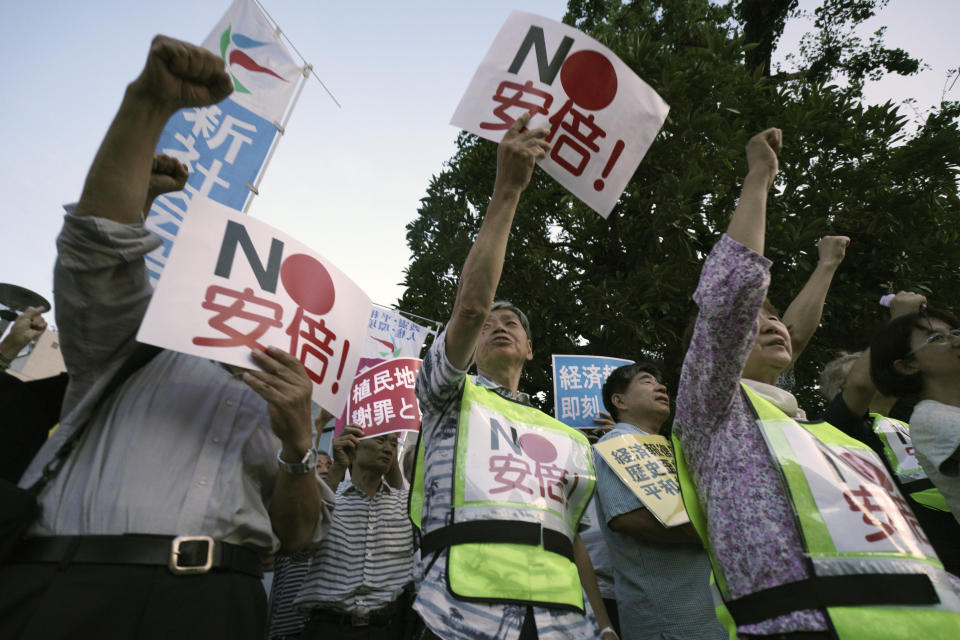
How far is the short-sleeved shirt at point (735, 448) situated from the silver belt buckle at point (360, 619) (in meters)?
2.20

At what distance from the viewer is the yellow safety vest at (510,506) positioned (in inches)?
64.9

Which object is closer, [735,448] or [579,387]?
[735,448]

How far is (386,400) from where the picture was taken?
12.4 feet

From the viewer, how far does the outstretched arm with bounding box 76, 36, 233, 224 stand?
1.33 m

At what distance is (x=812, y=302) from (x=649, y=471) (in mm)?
1041

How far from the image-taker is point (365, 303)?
1941 millimetres

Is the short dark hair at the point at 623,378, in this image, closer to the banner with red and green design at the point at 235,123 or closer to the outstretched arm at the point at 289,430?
the outstretched arm at the point at 289,430

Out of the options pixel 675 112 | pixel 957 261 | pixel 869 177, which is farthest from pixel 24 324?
pixel 957 261

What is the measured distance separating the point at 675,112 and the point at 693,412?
19.3ft

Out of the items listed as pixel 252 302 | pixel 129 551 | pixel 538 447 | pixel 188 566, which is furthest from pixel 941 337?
pixel 129 551

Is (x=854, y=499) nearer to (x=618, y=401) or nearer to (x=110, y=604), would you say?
(x=110, y=604)

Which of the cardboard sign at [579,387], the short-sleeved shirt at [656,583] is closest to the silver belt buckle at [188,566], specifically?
the short-sleeved shirt at [656,583]

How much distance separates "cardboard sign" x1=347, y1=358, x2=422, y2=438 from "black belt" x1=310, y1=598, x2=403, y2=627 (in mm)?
978

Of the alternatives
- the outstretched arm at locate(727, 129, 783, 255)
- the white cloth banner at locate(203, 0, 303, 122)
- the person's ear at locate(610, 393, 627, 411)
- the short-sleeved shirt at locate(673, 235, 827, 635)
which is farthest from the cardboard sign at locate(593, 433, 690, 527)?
the white cloth banner at locate(203, 0, 303, 122)
